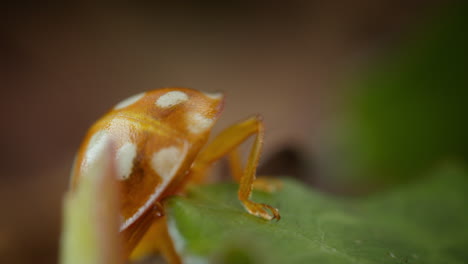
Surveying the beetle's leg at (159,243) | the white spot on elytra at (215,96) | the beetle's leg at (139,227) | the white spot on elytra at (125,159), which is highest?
the white spot on elytra at (215,96)

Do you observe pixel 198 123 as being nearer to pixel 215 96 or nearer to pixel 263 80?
pixel 215 96

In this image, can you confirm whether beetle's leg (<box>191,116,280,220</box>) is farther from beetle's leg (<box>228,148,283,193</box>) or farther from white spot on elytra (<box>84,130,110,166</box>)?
white spot on elytra (<box>84,130,110,166</box>)

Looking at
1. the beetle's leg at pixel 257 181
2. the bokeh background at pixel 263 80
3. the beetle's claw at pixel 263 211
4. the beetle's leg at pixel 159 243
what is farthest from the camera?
the bokeh background at pixel 263 80

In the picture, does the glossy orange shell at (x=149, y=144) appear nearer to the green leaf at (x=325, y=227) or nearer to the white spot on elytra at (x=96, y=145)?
the white spot on elytra at (x=96, y=145)

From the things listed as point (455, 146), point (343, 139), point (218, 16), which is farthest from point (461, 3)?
point (218, 16)

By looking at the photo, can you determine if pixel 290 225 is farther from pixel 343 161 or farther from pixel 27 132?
pixel 27 132

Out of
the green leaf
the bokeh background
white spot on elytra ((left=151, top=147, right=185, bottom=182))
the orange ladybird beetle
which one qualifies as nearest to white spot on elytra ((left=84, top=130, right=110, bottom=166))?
the orange ladybird beetle

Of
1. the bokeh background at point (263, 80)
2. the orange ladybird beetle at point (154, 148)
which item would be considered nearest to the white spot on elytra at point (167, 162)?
the orange ladybird beetle at point (154, 148)
